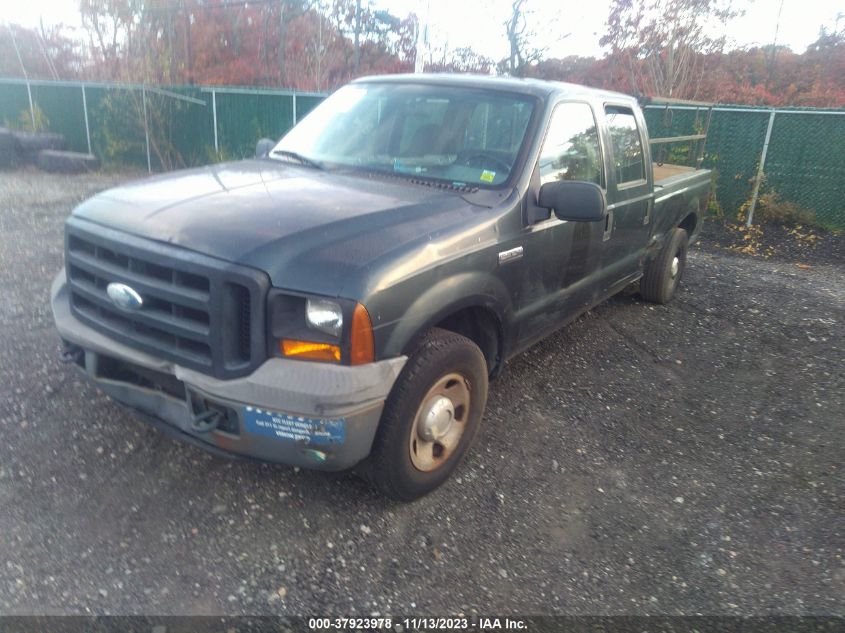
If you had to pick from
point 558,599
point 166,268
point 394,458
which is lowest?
point 558,599

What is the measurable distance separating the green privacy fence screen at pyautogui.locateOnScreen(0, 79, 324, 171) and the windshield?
887cm

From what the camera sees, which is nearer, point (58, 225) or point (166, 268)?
point (166, 268)

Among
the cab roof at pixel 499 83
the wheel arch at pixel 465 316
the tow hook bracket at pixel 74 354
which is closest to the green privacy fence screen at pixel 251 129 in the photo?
the cab roof at pixel 499 83

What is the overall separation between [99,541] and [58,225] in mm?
6752

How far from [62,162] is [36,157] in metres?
0.97

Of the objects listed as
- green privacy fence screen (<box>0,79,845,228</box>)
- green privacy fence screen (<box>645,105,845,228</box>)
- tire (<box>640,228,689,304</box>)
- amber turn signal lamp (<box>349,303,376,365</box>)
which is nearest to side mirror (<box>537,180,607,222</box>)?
amber turn signal lamp (<box>349,303,376,365</box>)

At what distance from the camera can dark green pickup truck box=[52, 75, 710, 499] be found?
8.67ft

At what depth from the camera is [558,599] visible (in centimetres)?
274

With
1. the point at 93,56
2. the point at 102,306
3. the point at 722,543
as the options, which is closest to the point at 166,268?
the point at 102,306

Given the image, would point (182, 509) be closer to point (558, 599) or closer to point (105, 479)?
point (105, 479)

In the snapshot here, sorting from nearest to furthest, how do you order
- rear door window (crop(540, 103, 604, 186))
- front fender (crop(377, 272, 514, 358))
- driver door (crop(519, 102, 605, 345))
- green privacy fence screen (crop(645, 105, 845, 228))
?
front fender (crop(377, 272, 514, 358)) → driver door (crop(519, 102, 605, 345)) → rear door window (crop(540, 103, 604, 186)) → green privacy fence screen (crop(645, 105, 845, 228))

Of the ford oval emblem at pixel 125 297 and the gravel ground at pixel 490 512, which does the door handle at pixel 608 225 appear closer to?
the gravel ground at pixel 490 512

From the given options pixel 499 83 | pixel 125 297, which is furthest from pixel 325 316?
pixel 499 83

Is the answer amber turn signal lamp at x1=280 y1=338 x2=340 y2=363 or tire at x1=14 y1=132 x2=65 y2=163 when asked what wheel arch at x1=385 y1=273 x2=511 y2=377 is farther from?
tire at x1=14 y1=132 x2=65 y2=163
